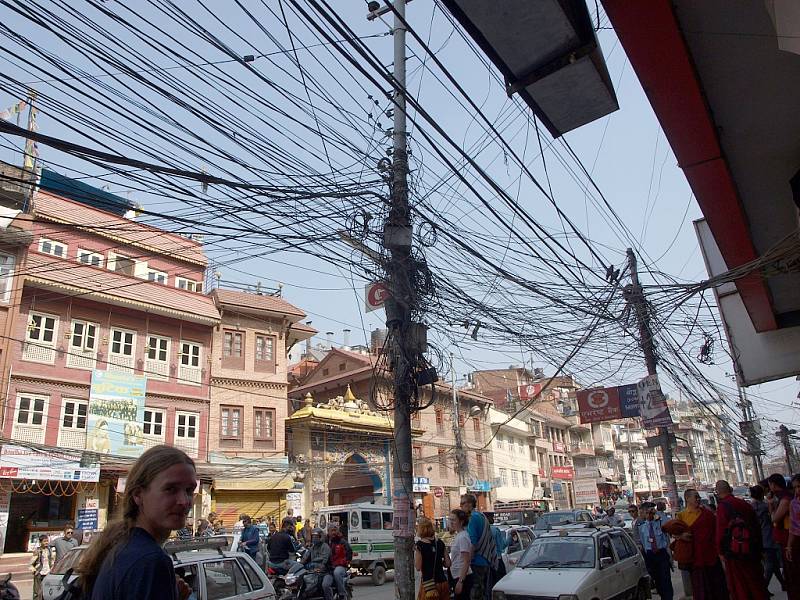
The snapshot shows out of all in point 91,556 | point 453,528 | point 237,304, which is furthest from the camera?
point 237,304

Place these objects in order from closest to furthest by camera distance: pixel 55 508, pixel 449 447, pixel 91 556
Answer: pixel 91 556
pixel 55 508
pixel 449 447

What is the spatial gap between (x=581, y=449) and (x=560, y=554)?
57291 mm

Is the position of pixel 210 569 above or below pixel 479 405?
below

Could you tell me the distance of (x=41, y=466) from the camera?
69.2 ft

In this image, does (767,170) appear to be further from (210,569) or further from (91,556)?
(210,569)

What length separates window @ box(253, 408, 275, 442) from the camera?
94.8 feet

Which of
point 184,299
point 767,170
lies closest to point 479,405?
point 184,299

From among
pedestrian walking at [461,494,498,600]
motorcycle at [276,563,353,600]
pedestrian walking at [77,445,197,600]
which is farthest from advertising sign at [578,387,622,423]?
pedestrian walking at [77,445,197,600]

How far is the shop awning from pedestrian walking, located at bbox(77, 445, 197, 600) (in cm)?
2577

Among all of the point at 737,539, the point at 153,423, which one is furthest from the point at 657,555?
the point at 153,423

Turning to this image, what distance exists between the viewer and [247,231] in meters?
7.87

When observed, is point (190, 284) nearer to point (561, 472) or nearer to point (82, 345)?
point (82, 345)

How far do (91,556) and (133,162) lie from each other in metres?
4.18

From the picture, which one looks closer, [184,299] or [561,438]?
[184,299]
